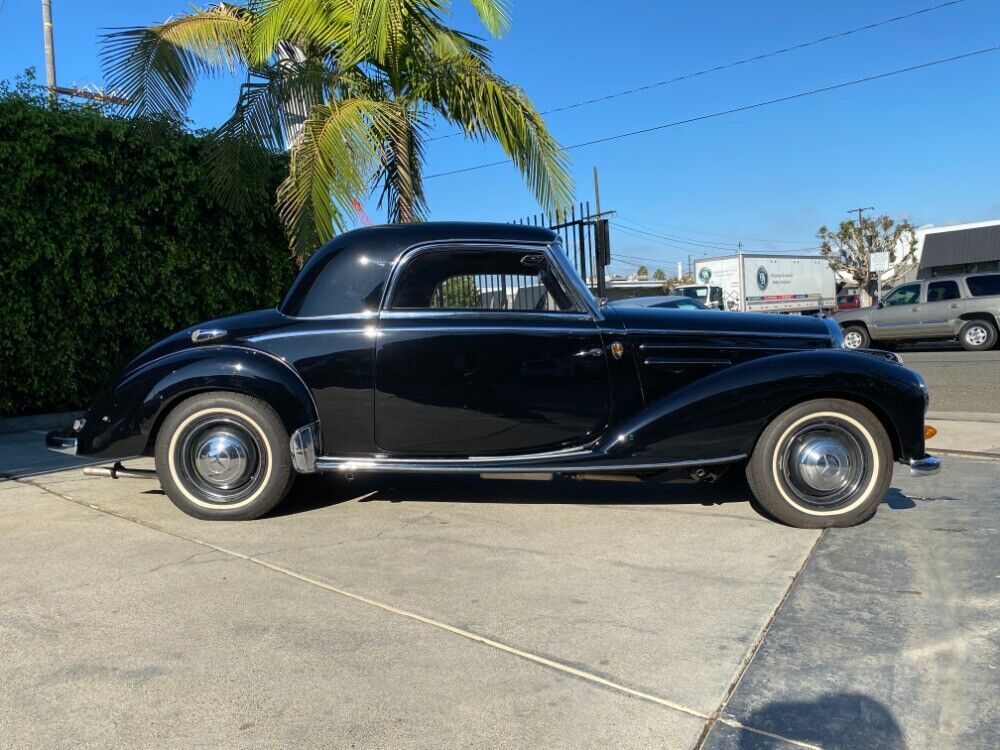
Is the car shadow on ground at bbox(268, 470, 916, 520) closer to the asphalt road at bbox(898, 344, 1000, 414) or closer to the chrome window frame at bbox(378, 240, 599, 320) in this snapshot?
the chrome window frame at bbox(378, 240, 599, 320)

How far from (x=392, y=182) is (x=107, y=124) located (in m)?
3.00

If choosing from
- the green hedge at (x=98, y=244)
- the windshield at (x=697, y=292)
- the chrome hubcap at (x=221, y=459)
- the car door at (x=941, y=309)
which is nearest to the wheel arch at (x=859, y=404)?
the chrome hubcap at (x=221, y=459)

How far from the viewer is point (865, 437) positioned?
14.6 feet

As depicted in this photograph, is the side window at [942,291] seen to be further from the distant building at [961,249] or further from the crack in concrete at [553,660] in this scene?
the distant building at [961,249]

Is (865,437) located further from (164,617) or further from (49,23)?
(49,23)

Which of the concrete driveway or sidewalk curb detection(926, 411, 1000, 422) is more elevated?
sidewalk curb detection(926, 411, 1000, 422)

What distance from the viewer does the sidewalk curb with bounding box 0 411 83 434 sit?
820cm

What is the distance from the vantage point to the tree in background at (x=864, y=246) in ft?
175

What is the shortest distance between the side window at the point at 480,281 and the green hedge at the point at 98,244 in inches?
195

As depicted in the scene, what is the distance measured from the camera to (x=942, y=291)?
18.1m

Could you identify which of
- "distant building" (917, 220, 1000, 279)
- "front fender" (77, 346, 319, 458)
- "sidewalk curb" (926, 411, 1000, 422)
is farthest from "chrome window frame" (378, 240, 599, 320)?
"distant building" (917, 220, 1000, 279)

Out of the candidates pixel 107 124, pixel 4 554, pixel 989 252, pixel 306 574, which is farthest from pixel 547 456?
pixel 989 252

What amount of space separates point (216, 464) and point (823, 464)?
3412 millimetres

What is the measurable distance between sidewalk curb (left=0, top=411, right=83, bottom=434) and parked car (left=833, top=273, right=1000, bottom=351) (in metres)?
16.5
